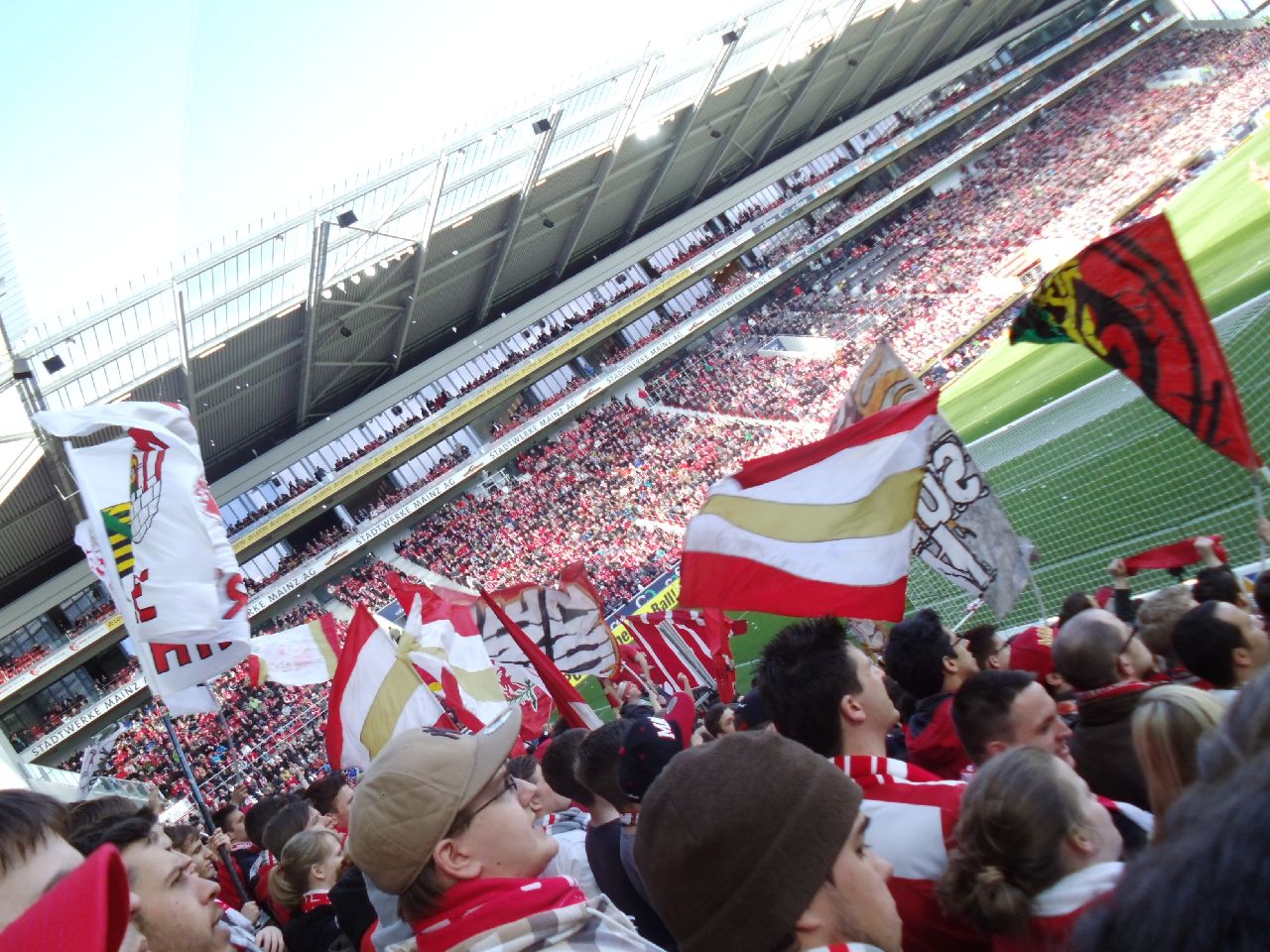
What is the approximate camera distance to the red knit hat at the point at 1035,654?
5.36 metres

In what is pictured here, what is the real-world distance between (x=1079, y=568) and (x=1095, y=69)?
4837cm

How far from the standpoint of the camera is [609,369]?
40125 mm

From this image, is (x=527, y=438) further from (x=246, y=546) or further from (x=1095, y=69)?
(x=1095, y=69)

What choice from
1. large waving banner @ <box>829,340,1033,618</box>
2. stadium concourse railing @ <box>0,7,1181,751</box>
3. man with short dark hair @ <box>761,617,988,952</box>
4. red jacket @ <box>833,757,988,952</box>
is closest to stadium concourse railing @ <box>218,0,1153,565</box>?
stadium concourse railing @ <box>0,7,1181,751</box>

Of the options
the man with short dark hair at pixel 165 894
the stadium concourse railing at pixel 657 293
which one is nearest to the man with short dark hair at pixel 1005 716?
the man with short dark hair at pixel 165 894

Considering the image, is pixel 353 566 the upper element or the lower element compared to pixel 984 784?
upper

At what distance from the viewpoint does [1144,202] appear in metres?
36.2

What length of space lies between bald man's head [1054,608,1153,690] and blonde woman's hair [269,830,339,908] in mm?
3052

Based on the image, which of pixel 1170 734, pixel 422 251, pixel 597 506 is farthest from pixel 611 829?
pixel 597 506

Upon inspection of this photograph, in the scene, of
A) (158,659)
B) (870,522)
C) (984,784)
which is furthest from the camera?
(158,659)

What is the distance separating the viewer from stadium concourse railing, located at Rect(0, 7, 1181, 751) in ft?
107

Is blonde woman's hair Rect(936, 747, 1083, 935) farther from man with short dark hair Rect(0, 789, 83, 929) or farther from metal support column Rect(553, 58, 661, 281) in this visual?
metal support column Rect(553, 58, 661, 281)

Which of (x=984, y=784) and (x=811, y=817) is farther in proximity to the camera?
(x=984, y=784)

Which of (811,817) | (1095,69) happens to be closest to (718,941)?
(811,817)
